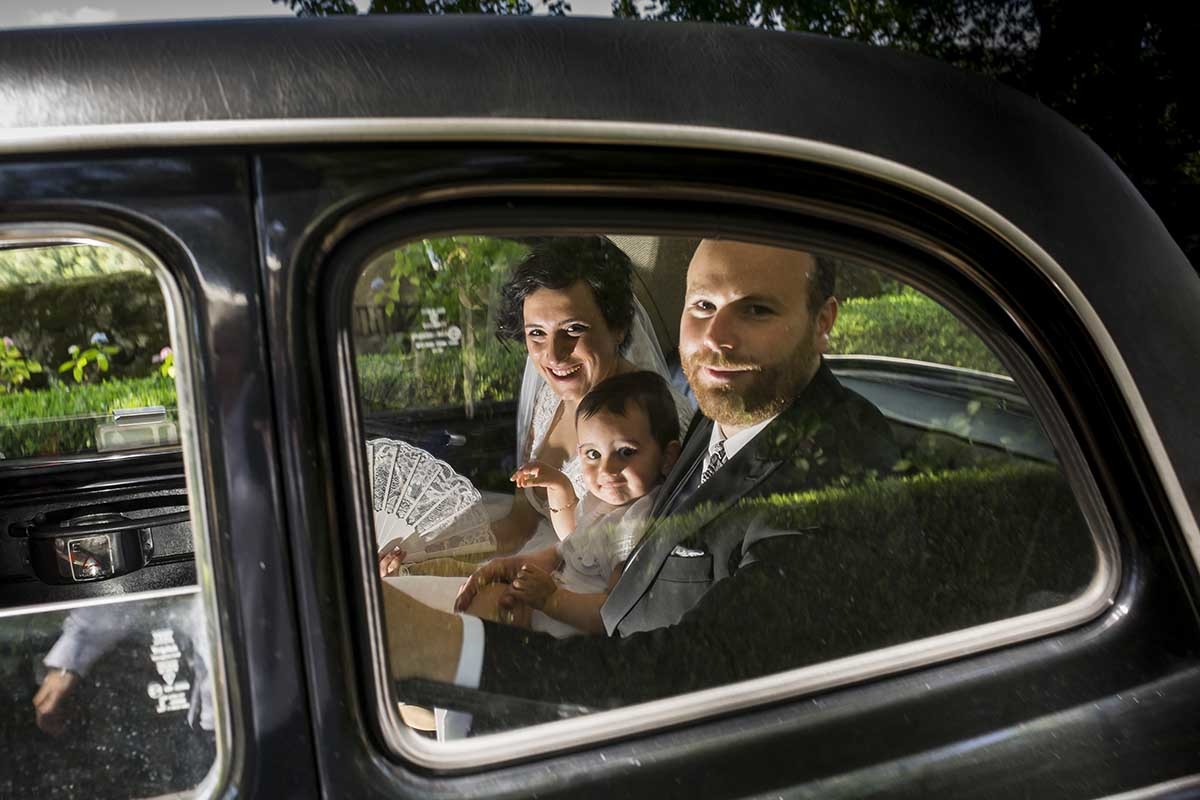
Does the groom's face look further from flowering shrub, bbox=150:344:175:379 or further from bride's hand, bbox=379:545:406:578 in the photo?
Answer: flowering shrub, bbox=150:344:175:379

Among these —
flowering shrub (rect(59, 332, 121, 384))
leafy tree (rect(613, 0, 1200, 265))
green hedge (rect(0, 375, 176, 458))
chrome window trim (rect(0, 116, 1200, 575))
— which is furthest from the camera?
leafy tree (rect(613, 0, 1200, 265))

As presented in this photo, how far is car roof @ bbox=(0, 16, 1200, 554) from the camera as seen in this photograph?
94cm

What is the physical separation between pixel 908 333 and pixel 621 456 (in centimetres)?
40

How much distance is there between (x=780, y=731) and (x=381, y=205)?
67 cm

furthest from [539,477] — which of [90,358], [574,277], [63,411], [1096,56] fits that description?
[1096,56]

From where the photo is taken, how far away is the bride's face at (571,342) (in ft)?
4.28

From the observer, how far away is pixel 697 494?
4.10 ft

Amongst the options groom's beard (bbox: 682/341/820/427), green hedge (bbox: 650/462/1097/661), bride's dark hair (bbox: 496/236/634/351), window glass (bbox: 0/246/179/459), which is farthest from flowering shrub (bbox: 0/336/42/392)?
green hedge (bbox: 650/462/1097/661)

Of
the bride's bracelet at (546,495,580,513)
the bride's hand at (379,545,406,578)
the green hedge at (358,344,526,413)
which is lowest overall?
the bride's hand at (379,545,406,578)

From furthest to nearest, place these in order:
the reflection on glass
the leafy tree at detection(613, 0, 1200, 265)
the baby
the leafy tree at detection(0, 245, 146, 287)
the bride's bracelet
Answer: the leafy tree at detection(613, 0, 1200, 265) < the bride's bracelet < the baby < the leafy tree at detection(0, 245, 146, 287) < the reflection on glass

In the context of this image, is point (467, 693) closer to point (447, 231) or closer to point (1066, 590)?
point (447, 231)

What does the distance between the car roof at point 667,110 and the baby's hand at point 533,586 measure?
0.55m

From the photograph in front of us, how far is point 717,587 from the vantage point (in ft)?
3.85

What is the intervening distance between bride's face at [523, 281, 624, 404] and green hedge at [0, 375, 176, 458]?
599 millimetres
